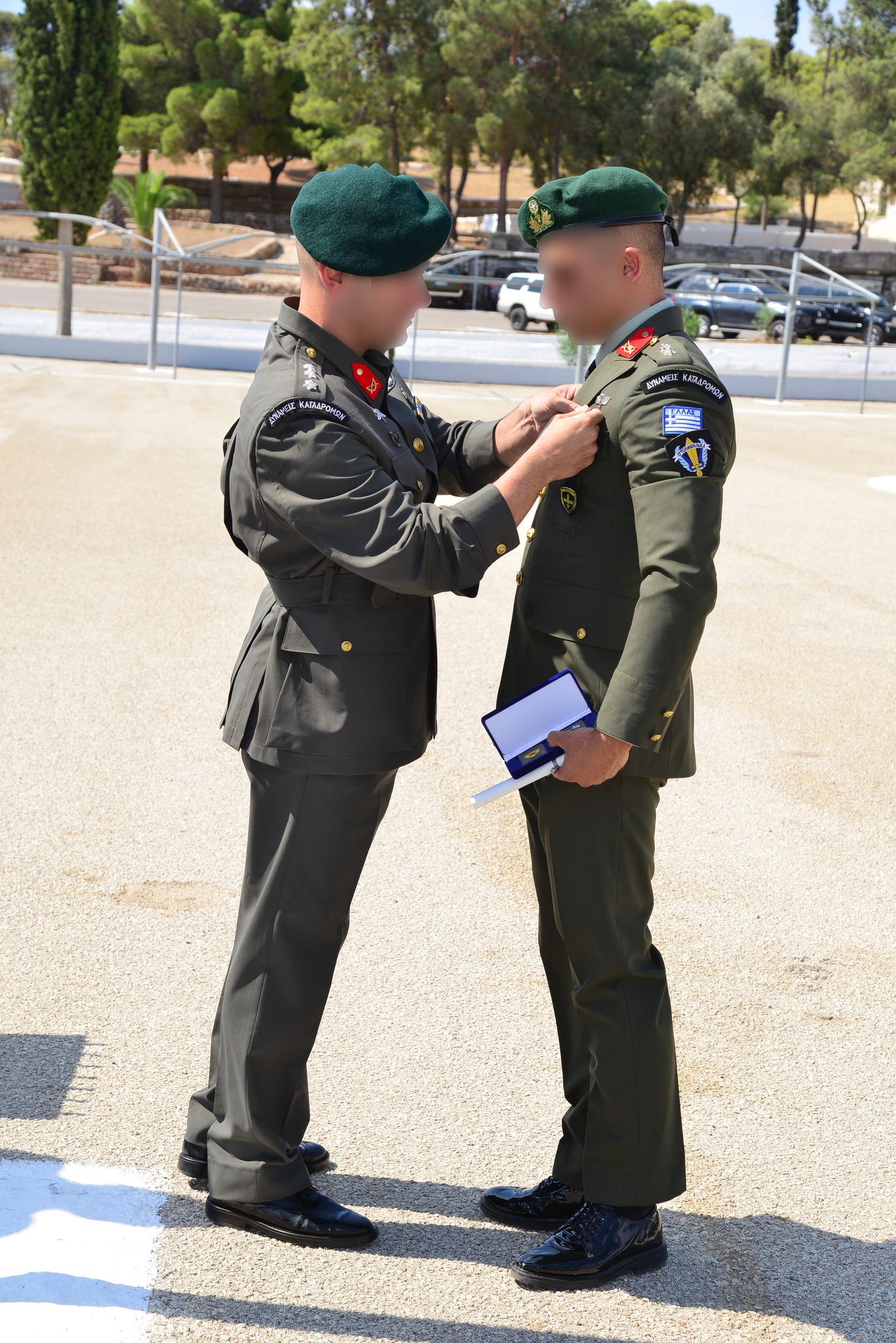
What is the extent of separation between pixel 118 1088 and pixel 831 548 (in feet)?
26.2

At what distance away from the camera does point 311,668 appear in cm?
241

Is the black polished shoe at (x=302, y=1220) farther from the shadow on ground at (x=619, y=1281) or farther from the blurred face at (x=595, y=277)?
the blurred face at (x=595, y=277)

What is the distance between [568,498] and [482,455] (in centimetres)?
41

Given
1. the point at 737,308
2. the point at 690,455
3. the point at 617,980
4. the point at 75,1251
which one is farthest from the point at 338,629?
the point at 737,308

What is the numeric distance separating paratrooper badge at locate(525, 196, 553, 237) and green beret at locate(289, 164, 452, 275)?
7.5 inches

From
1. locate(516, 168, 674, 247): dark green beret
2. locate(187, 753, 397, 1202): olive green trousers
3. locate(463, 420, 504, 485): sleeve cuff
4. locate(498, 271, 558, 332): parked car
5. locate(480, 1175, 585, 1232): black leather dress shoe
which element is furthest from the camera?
locate(498, 271, 558, 332): parked car

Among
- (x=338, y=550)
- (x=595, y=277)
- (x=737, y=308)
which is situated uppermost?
(x=737, y=308)

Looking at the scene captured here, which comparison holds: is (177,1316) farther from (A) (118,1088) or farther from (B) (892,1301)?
(B) (892,1301)

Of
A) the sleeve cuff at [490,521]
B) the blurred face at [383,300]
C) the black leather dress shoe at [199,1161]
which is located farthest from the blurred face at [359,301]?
the black leather dress shoe at [199,1161]

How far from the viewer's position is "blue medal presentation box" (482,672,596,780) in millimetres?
2322

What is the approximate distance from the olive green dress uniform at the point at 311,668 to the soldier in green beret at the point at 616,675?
221 millimetres

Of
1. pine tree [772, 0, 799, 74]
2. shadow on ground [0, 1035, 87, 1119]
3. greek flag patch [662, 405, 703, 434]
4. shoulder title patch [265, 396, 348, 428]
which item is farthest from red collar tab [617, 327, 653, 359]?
pine tree [772, 0, 799, 74]

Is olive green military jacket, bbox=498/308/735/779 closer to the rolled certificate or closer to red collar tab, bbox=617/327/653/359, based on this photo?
red collar tab, bbox=617/327/653/359

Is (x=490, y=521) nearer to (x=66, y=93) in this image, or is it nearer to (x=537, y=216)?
(x=537, y=216)
